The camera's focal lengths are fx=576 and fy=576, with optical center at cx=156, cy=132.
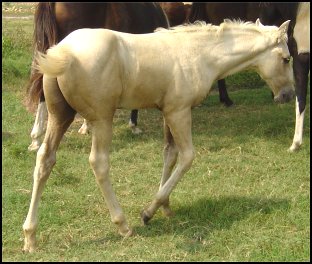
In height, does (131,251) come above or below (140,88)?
below

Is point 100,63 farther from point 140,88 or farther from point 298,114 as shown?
point 298,114

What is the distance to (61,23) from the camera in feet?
21.2

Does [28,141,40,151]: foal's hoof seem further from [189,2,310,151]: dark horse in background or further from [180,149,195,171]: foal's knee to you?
[189,2,310,151]: dark horse in background

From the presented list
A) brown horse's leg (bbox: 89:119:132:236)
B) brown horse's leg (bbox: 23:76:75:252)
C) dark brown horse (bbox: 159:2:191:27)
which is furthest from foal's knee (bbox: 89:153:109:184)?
dark brown horse (bbox: 159:2:191:27)

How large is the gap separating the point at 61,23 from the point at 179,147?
2.86 meters

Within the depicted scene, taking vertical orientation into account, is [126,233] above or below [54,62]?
below

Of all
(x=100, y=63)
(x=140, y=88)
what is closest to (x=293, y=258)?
(x=140, y=88)

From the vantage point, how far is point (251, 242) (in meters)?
4.07

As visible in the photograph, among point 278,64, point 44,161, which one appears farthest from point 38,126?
point 278,64

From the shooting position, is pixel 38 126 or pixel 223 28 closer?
pixel 223 28

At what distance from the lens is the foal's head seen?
4457 millimetres

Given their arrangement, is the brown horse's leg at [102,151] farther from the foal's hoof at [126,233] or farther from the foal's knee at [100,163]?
the foal's hoof at [126,233]

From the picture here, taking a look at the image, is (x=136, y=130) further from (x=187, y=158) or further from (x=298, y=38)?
(x=187, y=158)

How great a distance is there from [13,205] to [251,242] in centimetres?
198
